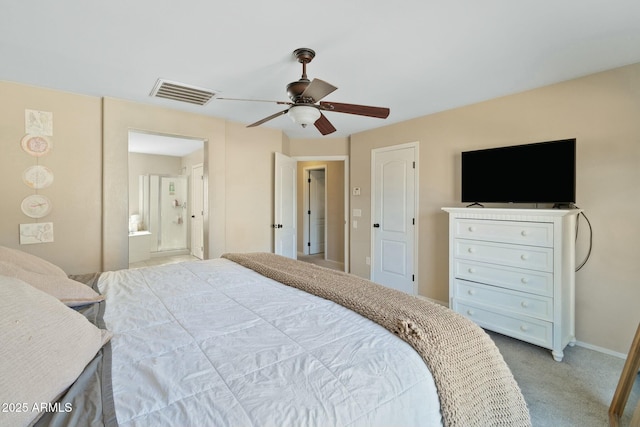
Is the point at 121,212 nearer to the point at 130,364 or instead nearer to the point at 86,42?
the point at 86,42

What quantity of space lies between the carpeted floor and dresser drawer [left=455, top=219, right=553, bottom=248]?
3.07 feet

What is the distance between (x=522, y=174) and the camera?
8.87 ft

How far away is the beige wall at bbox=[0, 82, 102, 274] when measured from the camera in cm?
260

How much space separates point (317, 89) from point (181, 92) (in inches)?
70.2

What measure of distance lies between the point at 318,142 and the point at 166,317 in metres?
3.91

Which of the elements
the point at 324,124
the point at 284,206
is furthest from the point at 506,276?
the point at 284,206

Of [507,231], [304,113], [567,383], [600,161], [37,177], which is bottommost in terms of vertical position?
[567,383]

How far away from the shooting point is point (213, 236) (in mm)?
3730

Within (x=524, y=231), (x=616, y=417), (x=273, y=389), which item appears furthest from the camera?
(x=524, y=231)

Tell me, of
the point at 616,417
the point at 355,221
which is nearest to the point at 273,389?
the point at 616,417

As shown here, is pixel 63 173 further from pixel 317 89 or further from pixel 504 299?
pixel 504 299

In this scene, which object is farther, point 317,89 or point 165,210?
point 165,210

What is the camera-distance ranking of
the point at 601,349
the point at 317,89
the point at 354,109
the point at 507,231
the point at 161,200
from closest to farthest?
the point at 317,89 < the point at 354,109 < the point at 601,349 < the point at 507,231 < the point at 161,200

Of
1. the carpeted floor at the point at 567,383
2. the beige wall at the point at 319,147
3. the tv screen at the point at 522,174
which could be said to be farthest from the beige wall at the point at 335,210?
the carpeted floor at the point at 567,383
